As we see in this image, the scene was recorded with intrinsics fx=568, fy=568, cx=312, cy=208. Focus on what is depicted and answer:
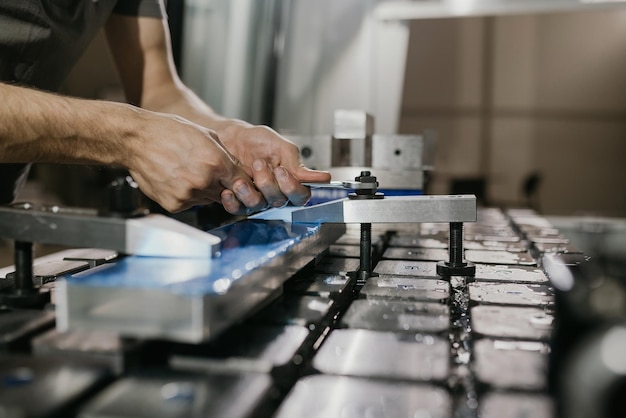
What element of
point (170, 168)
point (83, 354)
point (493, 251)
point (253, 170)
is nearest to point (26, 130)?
point (170, 168)

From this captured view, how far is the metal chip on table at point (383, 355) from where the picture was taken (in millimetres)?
553

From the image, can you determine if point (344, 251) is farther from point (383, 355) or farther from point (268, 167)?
point (383, 355)

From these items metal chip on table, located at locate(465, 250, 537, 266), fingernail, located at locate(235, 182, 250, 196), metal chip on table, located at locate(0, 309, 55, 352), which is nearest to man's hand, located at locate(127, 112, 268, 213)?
fingernail, located at locate(235, 182, 250, 196)

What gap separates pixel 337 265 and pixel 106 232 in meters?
0.43

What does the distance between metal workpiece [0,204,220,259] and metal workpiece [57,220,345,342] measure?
0.05ft

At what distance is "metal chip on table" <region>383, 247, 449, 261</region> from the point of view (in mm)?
1106

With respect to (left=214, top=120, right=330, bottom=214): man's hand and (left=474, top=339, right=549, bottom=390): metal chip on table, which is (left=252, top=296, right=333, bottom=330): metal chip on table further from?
(left=214, top=120, right=330, bottom=214): man's hand

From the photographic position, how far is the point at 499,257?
112 cm

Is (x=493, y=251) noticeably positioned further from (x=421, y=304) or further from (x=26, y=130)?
(x=26, y=130)

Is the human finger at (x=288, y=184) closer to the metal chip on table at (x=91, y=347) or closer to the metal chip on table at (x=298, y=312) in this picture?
the metal chip on table at (x=298, y=312)

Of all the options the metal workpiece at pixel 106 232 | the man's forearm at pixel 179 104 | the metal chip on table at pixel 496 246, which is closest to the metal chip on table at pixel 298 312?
the metal workpiece at pixel 106 232

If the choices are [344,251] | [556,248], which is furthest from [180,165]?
[556,248]

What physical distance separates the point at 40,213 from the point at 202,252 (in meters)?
0.22

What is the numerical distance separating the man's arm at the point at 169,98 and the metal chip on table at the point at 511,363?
0.58 metres
